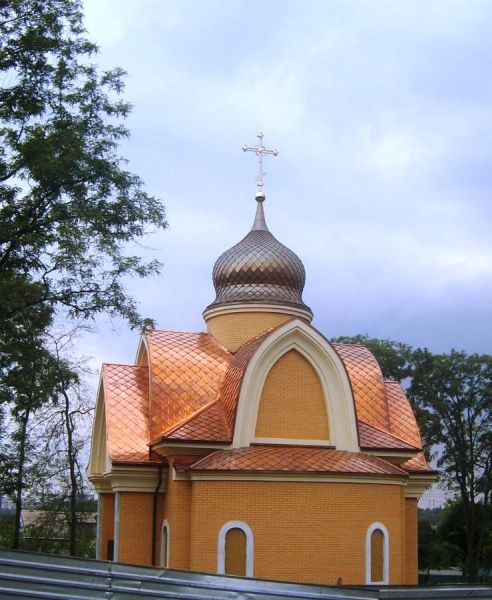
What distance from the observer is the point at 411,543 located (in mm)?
16875

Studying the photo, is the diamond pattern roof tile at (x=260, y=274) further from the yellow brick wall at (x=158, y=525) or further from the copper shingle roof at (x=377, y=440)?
the yellow brick wall at (x=158, y=525)

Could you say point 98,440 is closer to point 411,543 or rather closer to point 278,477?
point 278,477

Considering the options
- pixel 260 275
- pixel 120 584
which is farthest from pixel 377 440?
pixel 120 584

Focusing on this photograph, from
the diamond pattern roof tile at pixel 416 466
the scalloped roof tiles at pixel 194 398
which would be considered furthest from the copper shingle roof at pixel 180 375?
the diamond pattern roof tile at pixel 416 466

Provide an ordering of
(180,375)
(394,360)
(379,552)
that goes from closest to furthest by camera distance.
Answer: (379,552) → (180,375) → (394,360)

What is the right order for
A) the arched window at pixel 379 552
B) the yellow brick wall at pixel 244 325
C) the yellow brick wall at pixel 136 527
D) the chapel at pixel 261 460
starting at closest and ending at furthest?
1. the chapel at pixel 261 460
2. the arched window at pixel 379 552
3. the yellow brick wall at pixel 136 527
4. the yellow brick wall at pixel 244 325

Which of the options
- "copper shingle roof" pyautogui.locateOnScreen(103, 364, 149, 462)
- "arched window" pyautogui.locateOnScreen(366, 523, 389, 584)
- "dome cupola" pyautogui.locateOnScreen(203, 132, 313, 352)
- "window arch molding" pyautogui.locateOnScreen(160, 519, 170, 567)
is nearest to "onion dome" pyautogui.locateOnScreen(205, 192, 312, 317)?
"dome cupola" pyautogui.locateOnScreen(203, 132, 313, 352)

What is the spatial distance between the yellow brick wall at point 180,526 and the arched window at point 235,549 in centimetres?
72

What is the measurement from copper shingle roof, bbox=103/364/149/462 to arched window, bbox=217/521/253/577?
2.48 meters

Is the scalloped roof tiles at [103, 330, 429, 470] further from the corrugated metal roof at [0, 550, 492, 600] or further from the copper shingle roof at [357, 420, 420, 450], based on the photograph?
the corrugated metal roof at [0, 550, 492, 600]

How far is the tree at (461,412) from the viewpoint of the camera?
30969mm

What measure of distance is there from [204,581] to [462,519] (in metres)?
29.5

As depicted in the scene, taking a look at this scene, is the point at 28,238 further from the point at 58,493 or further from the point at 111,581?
the point at 58,493

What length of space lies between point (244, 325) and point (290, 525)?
5721mm
